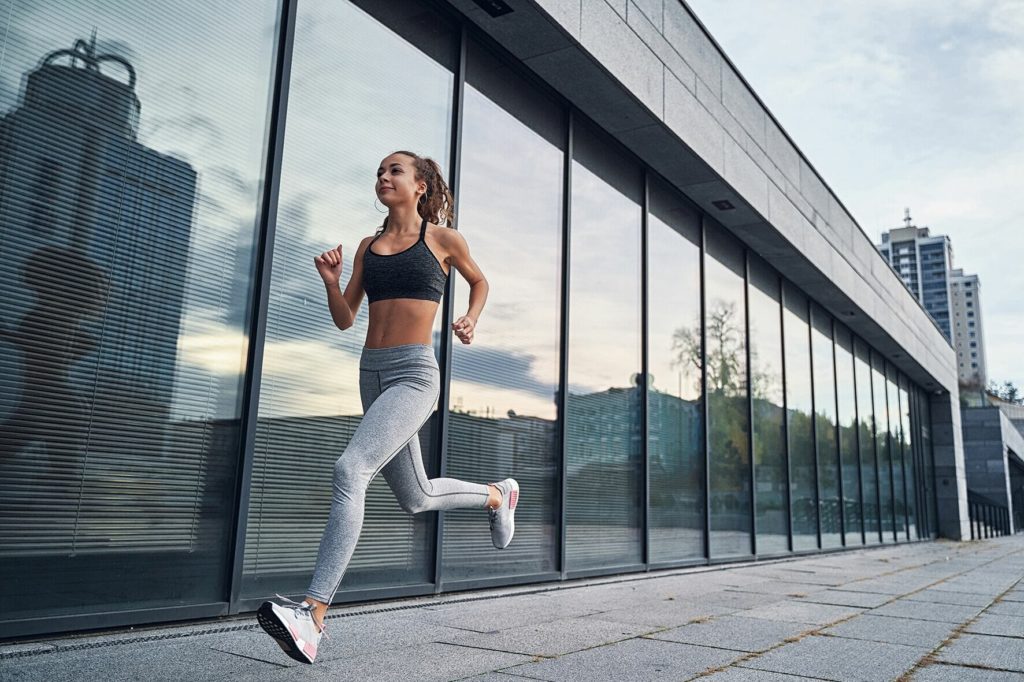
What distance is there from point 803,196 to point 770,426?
3216 millimetres

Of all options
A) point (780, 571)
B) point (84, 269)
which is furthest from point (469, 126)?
point (780, 571)

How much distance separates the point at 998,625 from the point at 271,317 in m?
4.41

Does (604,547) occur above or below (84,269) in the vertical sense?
below

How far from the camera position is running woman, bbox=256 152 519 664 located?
2.59m

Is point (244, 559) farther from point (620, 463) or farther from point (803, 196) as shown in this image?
point (803, 196)

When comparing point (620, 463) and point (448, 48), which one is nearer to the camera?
point (448, 48)

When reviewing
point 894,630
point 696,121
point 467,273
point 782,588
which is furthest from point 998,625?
point 696,121

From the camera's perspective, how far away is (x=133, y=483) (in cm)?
349

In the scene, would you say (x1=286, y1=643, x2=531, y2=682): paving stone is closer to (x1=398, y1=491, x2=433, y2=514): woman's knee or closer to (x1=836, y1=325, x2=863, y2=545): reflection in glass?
(x1=398, y1=491, x2=433, y2=514): woman's knee

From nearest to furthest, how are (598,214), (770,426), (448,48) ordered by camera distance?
(448,48), (598,214), (770,426)

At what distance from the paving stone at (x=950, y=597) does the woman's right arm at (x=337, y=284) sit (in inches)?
191

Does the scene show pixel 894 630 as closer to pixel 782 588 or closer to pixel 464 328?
pixel 782 588

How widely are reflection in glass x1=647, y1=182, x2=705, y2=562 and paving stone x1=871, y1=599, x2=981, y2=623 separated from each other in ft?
7.97

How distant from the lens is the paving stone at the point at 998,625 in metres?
4.25
